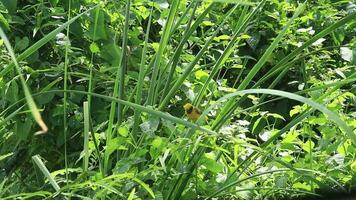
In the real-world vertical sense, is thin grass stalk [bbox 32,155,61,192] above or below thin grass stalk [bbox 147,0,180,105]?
below

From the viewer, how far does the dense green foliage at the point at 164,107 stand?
1.19 m

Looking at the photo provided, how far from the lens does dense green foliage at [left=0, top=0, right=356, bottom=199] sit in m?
1.19

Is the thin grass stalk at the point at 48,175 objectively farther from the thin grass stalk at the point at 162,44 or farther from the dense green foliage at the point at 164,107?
the thin grass stalk at the point at 162,44

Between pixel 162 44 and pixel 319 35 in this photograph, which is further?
pixel 162 44

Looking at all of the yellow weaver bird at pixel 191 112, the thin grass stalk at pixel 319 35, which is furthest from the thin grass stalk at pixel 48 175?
the thin grass stalk at pixel 319 35

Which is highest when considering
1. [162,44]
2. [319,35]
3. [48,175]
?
[319,35]

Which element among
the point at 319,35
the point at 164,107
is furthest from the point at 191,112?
the point at 319,35

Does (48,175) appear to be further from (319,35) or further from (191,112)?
(319,35)

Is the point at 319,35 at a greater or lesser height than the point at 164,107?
greater

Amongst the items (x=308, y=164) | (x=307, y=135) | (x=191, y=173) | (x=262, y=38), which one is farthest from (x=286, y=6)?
(x=191, y=173)

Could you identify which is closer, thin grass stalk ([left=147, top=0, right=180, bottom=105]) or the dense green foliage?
the dense green foliage

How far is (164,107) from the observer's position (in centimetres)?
129

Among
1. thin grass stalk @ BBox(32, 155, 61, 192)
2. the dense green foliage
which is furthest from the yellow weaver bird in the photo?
thin grass stalk @ BBox(32, 155, 61, 192)

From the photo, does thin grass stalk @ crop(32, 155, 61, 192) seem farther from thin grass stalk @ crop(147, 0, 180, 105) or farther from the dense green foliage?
thin grass stalk @ crop(147, 0, 180, 105)
